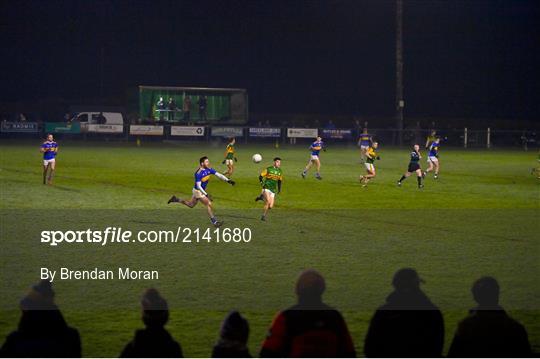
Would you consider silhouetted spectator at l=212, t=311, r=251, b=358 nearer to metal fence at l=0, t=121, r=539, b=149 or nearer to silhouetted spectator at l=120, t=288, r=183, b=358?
silhouetted spectator at l=120, t=288, r=183, b=358

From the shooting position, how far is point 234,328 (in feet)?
19.8

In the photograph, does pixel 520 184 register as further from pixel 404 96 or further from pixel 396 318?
pixel 404 96

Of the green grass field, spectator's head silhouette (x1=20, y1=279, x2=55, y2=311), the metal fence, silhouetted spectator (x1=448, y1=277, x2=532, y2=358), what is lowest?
the green grass field

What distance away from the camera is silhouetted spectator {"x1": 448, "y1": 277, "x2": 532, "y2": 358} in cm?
657

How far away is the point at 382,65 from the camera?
79.6 meters

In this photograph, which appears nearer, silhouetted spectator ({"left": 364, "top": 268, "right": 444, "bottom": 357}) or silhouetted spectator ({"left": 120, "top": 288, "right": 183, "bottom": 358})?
silhouetted spectator ({"left": 120, "top": 288, "right": 183, "bottom": 358})

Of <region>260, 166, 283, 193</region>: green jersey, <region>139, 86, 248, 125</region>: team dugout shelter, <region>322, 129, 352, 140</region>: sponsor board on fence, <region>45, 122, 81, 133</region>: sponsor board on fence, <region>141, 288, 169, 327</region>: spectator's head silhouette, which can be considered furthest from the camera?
<region>139, 86, 248, 125</region>: team dugout shelter

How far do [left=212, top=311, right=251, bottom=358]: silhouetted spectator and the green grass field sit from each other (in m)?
3.70

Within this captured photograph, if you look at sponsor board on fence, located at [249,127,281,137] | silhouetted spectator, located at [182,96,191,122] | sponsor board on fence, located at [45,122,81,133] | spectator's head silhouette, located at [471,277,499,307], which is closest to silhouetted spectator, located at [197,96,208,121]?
silhouetted spectator, located at [182,96,191,122]

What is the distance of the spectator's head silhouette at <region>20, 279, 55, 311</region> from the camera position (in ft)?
21.9

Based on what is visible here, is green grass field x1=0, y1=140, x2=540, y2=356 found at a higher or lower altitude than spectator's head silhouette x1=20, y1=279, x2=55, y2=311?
lower

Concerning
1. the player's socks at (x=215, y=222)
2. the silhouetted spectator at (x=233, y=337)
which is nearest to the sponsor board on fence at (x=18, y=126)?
the player's socks at (x=215, y=222)

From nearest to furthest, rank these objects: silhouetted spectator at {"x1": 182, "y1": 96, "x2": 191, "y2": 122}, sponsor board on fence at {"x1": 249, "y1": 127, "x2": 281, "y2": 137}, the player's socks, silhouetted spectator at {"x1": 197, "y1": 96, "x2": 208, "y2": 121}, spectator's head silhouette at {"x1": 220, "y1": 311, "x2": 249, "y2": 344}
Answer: spectator's head silhouette at {"x1": 220, "y1": 311, "x2": 249, "y2": 344} → the player's socks → sponsor board on fence at {"x1": 249, "y1": 127, "x2": 281, "y2": 137} → silhouetted spectator at {"x1": 182, "y1": 96, "x2": 191, "y2": 122} → silhouetted spectator at {"x1": 197, "y1": 96, "x2": 208, "y2": 121}

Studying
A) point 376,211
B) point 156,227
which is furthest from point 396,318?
point 376,211
